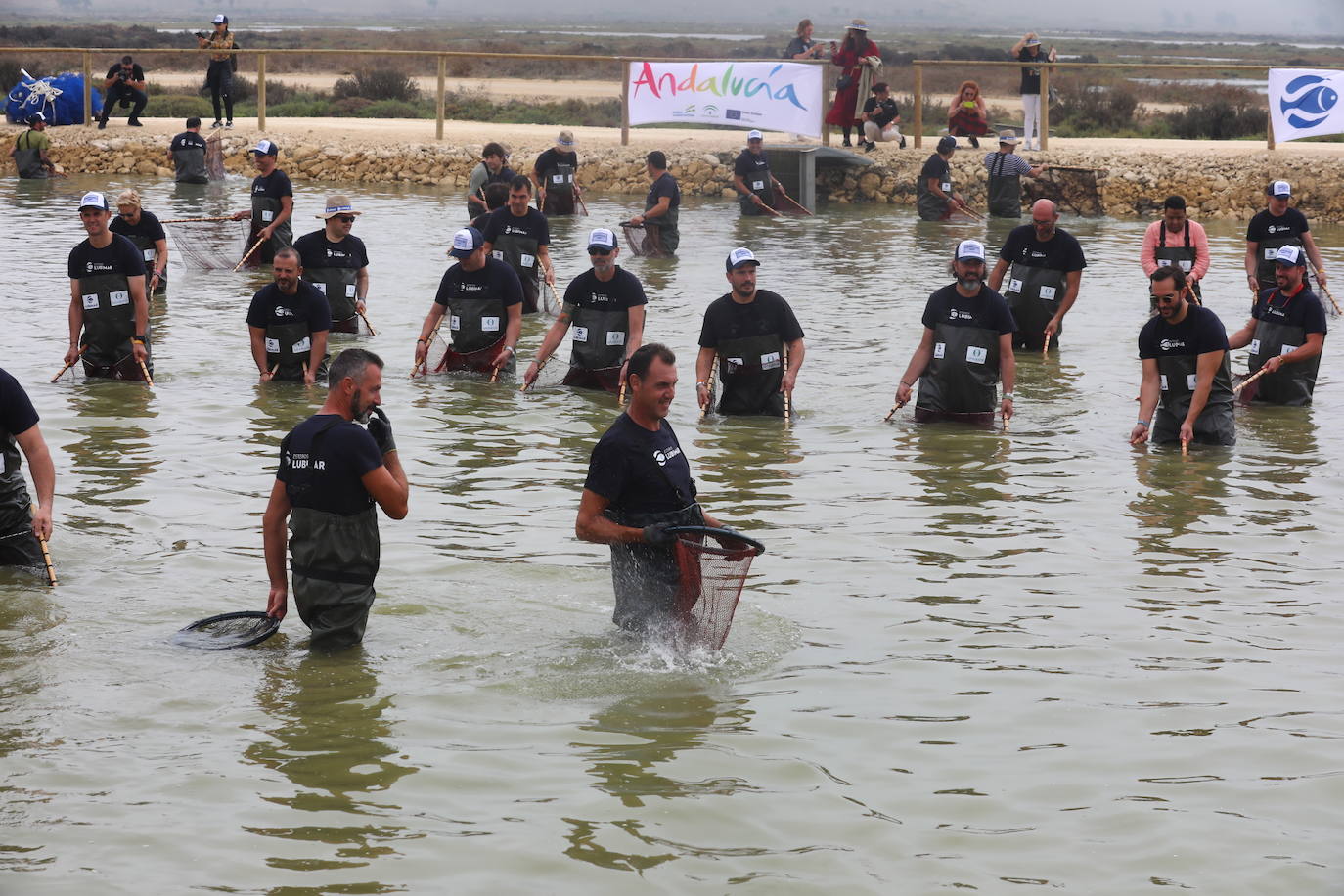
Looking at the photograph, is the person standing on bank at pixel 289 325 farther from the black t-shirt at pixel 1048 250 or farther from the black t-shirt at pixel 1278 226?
the black t-shirt at pixel 1278 226

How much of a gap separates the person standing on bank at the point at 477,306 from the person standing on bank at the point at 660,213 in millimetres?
7521

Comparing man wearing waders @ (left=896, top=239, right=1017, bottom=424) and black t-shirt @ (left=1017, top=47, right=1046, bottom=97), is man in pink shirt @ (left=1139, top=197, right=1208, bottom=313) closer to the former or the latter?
man wearing waders @ (left=896, top=239, right=1017, bottom=424)

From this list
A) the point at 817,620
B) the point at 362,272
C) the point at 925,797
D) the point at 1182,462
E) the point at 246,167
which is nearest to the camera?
the point at 925,797

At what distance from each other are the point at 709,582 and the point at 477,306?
7288 mm

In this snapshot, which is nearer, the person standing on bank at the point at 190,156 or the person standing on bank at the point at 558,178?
the person standing on bank at the point at 558,178

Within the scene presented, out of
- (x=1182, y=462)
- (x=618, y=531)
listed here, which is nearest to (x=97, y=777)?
(x=618, y=531)

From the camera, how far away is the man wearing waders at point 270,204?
18.8 m

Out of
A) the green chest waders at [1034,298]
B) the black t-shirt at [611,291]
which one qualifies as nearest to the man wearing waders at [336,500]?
the black t-shirt at [611,291]

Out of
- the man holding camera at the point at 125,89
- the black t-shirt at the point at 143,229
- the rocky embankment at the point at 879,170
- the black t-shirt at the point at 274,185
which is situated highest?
the man holding camera at the point at 125,89

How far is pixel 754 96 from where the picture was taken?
30.3 meters

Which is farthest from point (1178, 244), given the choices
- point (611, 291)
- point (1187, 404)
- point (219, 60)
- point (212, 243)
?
point (219, 60)

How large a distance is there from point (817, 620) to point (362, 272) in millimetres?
8482

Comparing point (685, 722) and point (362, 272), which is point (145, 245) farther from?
point (685, 722)

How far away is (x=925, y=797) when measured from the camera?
6.66 m
